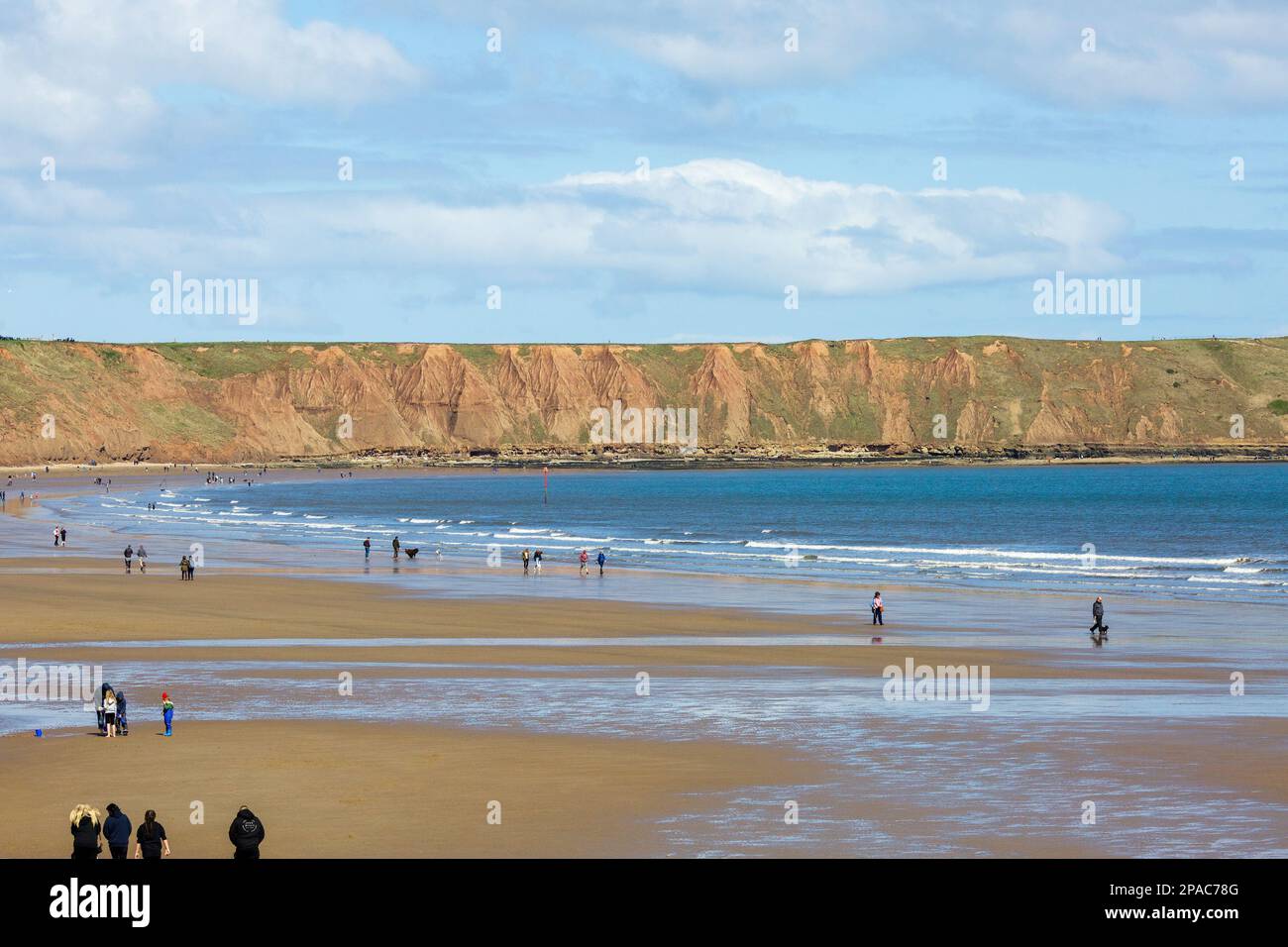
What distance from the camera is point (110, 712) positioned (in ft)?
74.2

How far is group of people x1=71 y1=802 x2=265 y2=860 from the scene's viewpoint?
14391mm

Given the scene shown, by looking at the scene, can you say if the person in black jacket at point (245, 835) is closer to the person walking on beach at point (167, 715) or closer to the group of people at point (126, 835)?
the group of people at point (126, 835)

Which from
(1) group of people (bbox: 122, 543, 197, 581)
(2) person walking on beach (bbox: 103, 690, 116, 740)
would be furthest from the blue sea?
(2) person walking on beach (bbox: 103, 690, 116, 740)

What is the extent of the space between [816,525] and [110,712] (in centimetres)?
7195

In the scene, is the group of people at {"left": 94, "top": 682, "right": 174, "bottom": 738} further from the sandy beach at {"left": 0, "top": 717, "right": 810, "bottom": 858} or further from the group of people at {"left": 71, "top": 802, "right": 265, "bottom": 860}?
the group of people at {"left": 71, "top": 802, "right": 265, "bottom": 860}

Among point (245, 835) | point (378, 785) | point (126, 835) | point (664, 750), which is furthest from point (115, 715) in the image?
point (245, 835)

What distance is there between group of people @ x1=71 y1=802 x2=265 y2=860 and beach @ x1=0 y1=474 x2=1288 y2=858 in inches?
51.7

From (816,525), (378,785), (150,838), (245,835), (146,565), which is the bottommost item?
(378,785)

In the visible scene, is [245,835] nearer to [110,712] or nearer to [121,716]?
[121,716]

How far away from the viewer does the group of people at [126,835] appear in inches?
567
